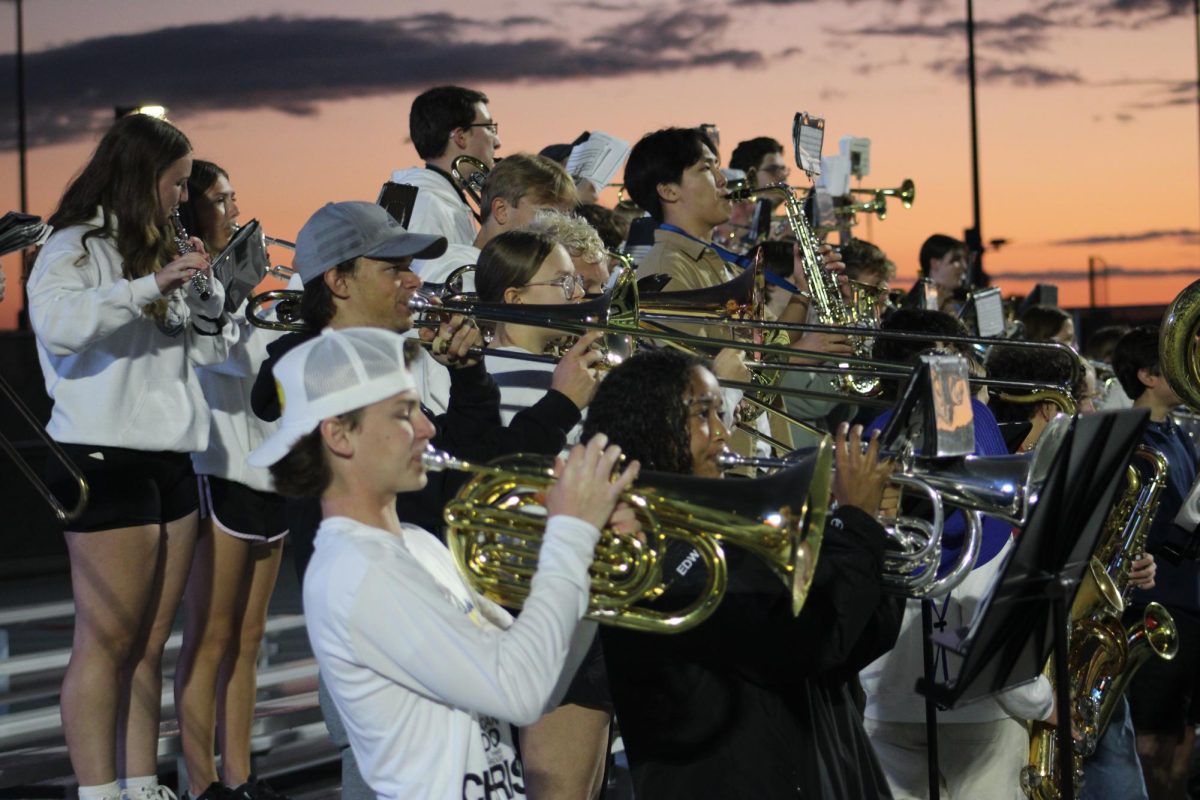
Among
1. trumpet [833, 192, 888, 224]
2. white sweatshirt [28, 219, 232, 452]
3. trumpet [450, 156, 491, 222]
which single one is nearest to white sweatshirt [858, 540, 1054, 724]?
white sweatshirt [28, 219, 232, 452]

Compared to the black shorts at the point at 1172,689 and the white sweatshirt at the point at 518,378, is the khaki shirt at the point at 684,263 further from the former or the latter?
the black shorts at the point at 1172,689

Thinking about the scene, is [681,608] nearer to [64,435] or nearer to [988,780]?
[988,780]

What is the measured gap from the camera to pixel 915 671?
4.16 meters

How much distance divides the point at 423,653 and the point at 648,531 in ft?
1.78

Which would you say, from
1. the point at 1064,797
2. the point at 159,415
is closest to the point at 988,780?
the point at 1064,797

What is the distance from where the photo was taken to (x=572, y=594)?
8.08ft

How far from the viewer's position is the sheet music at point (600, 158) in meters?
5.89

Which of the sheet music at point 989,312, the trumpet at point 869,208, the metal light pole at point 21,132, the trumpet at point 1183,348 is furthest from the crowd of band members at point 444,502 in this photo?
the metal light pole at point 21,132

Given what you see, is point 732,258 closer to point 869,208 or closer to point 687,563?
point 869,208

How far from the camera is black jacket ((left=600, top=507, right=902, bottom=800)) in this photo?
2957mm

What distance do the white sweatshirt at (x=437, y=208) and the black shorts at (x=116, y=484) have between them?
131cm

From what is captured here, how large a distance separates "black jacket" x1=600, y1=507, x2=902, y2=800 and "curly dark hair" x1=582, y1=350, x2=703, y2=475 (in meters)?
0.21

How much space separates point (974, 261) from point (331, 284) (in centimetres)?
1000

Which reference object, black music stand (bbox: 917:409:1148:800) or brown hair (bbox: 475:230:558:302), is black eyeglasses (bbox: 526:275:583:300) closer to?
brown hair (bbox: 475:230:558:302)
